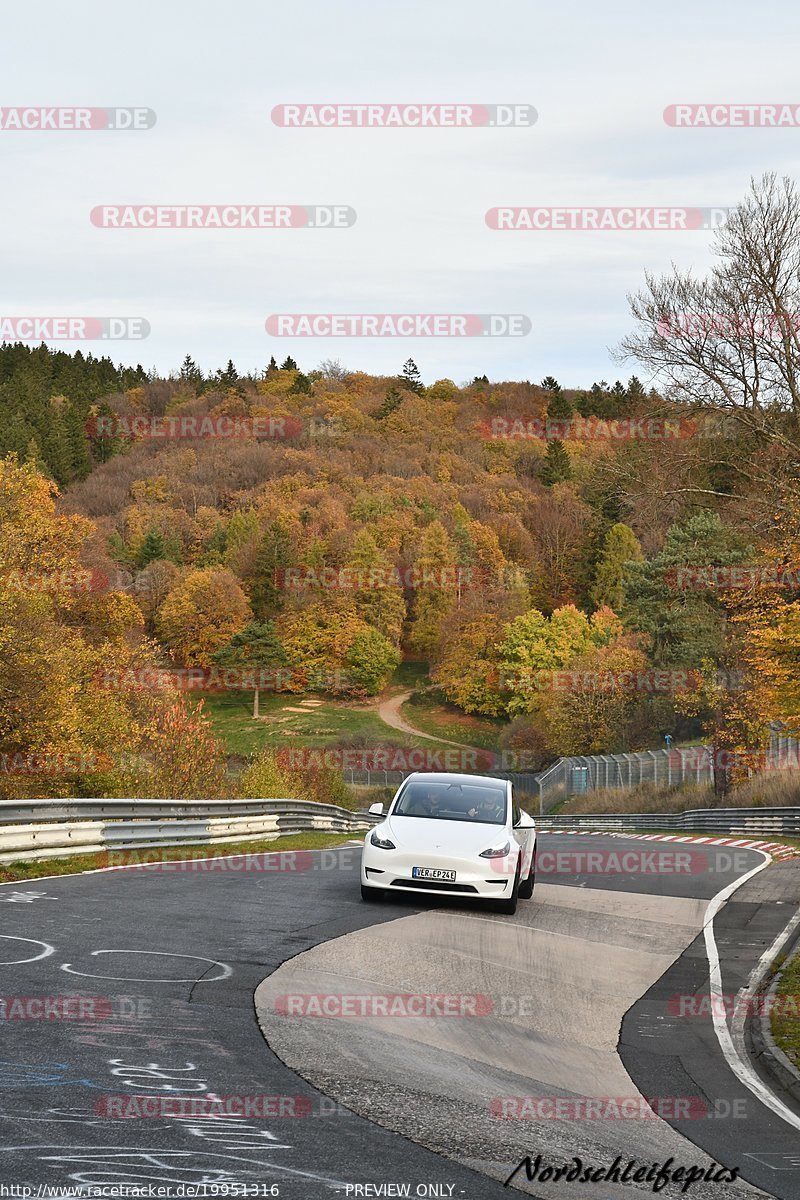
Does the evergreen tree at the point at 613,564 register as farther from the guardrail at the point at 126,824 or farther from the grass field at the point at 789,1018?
the grass field at the point at 789,1018

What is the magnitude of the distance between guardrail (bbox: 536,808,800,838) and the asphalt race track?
20.4 meters

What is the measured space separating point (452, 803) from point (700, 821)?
26160mm

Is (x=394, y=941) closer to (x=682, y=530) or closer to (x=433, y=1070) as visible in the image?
(x=433, y=1070)

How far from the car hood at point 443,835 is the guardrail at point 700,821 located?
835 inches

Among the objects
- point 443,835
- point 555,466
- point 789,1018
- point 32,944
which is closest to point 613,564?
point 555,466

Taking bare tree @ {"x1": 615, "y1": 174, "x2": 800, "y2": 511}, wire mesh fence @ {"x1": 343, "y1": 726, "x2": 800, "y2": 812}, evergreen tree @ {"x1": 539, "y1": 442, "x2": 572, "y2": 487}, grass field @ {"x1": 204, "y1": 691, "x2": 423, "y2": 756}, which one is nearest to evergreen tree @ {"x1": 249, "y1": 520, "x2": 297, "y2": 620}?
grass field @ {"x1": 204, "y1": 691, "x2": 423, "y2": 756}

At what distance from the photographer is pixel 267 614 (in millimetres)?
123562

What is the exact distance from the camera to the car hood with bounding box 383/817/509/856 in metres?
13.7

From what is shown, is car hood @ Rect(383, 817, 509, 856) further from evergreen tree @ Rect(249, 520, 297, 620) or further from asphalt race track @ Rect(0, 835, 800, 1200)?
evergreen tree @ Rect(249, 520, 297, 620)

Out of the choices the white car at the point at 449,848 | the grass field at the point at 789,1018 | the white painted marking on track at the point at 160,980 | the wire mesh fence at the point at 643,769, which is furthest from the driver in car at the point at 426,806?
the wire mesh fence at the point at 643,769

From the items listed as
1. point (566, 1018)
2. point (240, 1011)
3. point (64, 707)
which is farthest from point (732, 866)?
point (64, 707)

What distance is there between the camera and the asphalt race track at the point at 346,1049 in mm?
5012

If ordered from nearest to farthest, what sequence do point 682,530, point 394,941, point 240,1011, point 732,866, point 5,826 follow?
1. point 240,1011
2. point 394,941
3. point 5,826
4. point 732,866
5. point 682,530

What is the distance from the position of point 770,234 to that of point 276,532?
10035 cm
